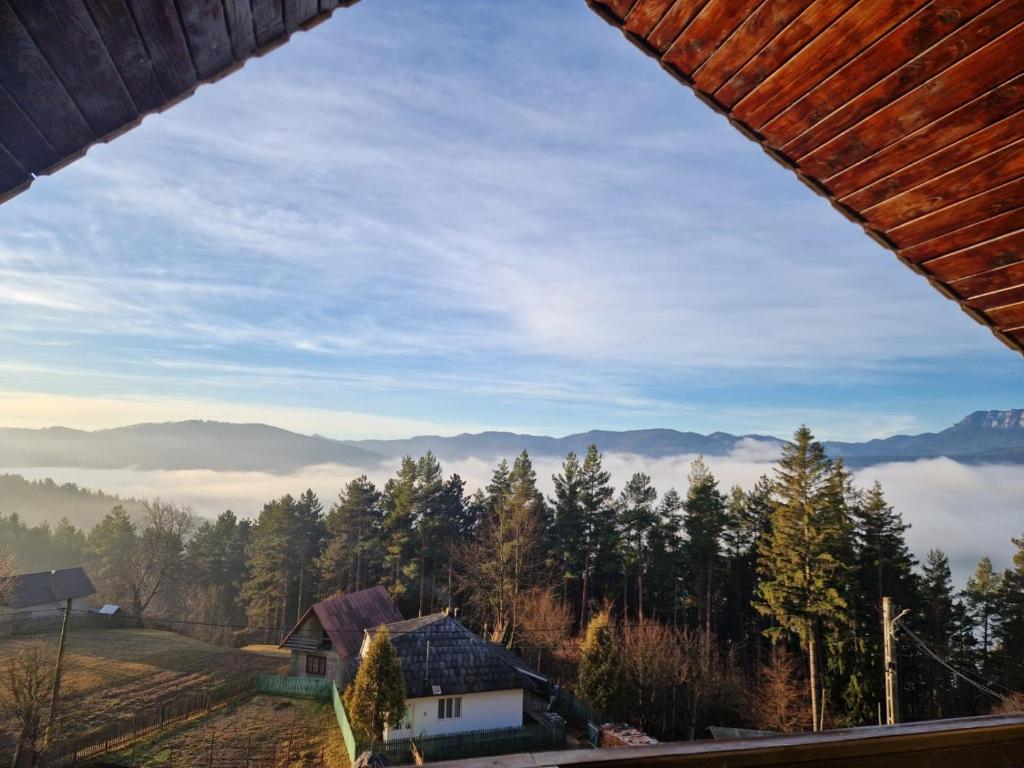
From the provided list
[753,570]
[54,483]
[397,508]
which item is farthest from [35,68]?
[54,483]

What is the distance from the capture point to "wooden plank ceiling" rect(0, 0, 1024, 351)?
68.7 inches

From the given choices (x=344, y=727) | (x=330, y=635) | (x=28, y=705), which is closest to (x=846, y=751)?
(x=344, y=727)

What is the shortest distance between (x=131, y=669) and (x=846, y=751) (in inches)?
1397

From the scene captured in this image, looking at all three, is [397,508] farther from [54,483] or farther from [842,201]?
[54,483]

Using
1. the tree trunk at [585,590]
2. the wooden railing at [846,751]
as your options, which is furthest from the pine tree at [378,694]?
the wooden railing at [846,751]

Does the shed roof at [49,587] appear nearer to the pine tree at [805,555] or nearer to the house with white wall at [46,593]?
the house with white wall at [46,593]

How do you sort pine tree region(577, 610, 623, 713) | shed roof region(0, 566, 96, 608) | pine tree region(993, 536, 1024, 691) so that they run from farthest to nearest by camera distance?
shed roof region(0, 566, 96, 608) → pine tree region(993, 536, 1024, 691) → pine tree region(577, 610, 623, 713)

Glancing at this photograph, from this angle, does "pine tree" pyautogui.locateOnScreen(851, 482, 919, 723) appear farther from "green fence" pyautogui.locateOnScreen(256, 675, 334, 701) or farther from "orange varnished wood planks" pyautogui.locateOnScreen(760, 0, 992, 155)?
"orange varnished wood planks" pyautogui.locateOnScreen(760, 0, 992, 155)

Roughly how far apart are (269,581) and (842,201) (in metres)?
49.0

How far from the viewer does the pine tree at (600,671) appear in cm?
2144

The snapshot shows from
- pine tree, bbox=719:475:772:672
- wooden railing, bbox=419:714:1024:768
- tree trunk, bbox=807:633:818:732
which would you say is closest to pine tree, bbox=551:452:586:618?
pine tree, bbox=719:475:772:672

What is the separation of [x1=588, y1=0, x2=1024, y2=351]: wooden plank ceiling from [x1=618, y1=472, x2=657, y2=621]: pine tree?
35387 millimetres

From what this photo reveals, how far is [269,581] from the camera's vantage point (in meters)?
44.4

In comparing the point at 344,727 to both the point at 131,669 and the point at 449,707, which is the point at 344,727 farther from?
the point at 131,669
